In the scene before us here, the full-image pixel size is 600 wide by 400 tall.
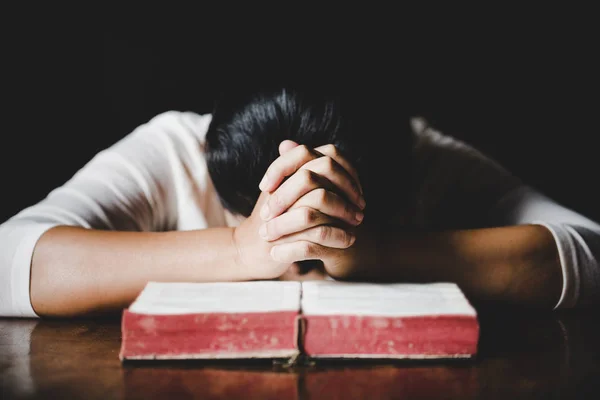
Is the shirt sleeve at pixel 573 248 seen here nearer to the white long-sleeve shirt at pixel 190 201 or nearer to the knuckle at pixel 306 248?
the white long-sleeve shirt at pixel 190 201

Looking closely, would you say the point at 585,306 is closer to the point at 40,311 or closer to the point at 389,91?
the point at 389,91

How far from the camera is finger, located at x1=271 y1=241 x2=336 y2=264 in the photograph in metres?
0.55

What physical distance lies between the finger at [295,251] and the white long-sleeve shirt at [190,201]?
0.23m

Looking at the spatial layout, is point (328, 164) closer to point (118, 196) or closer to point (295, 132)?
point (295, 132)

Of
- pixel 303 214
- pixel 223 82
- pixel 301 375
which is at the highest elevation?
pixel 223 82

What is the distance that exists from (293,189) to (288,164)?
0.10 ft

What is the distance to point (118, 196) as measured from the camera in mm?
787

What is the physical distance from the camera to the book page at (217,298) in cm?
45

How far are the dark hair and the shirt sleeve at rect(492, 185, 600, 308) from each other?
233 mm

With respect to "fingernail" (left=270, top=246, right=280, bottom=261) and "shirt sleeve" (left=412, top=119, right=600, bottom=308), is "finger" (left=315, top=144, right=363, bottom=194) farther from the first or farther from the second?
"shirt sleeve" (left=412, top=119, right=600, bottom=308)

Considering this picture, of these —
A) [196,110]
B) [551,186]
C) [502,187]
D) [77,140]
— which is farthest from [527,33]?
[77,140]

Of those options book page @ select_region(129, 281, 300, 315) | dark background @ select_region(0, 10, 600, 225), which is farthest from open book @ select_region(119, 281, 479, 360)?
dark background @ select_region(0, 10, 600, 225)

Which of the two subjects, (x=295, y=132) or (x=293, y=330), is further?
(x=295, y=132)

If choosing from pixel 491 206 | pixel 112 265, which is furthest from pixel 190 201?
pixel 491 206
